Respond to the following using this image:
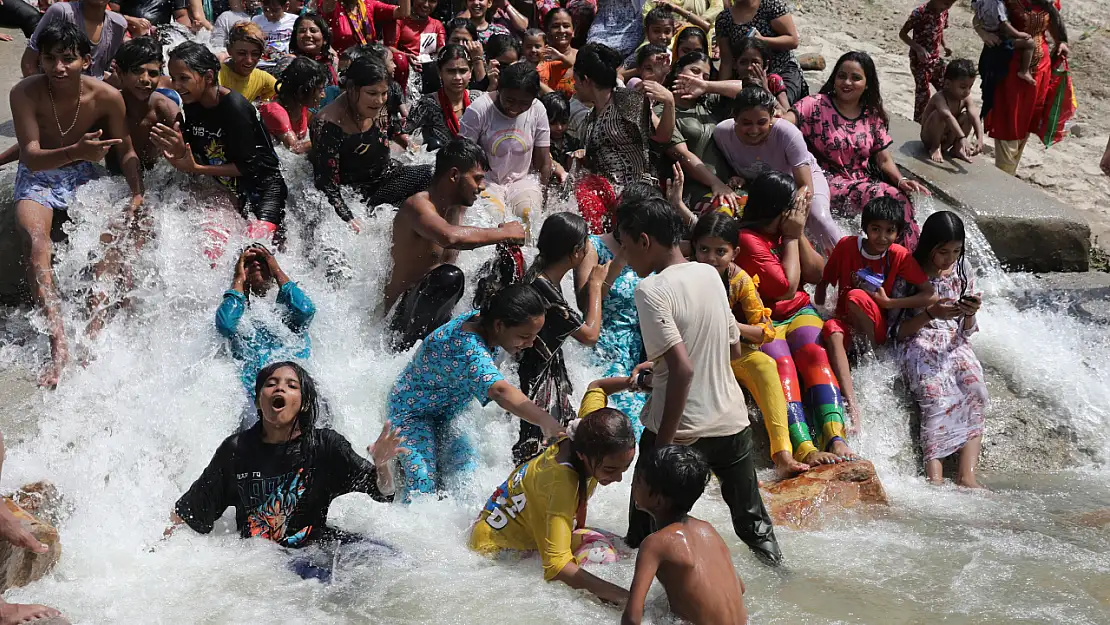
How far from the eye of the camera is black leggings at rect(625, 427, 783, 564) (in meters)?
4.68

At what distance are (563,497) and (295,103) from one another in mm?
4287

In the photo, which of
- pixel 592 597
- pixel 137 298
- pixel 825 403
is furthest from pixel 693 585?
pixel 137 298

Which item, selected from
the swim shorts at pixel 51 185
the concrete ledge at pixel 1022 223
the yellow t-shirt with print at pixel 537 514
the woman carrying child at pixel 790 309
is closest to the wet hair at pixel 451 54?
the woman carrying child at pixel 790 309

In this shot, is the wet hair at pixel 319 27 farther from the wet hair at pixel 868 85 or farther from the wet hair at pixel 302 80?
the wet hair at pixel 868 85

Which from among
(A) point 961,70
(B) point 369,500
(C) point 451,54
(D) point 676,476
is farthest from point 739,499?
(A) point 961,70

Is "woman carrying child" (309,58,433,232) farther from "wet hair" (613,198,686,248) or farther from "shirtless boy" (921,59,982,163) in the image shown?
"shirtless boy" (921,59,982,163)

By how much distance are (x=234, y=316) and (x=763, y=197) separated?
3.07m

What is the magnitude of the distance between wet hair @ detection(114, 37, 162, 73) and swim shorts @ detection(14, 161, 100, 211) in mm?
647

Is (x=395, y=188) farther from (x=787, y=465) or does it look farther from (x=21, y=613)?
(x=21, y=613)

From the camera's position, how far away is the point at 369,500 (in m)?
5.36

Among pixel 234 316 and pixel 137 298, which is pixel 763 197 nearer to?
pixel 234 316

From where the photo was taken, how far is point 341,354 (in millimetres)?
6434

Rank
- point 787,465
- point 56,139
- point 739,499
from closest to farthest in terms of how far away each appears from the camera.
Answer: point 739,499 < point 787,465 < point 56,139

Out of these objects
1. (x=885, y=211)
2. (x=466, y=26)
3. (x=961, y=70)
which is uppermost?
(x=466, y=26)
